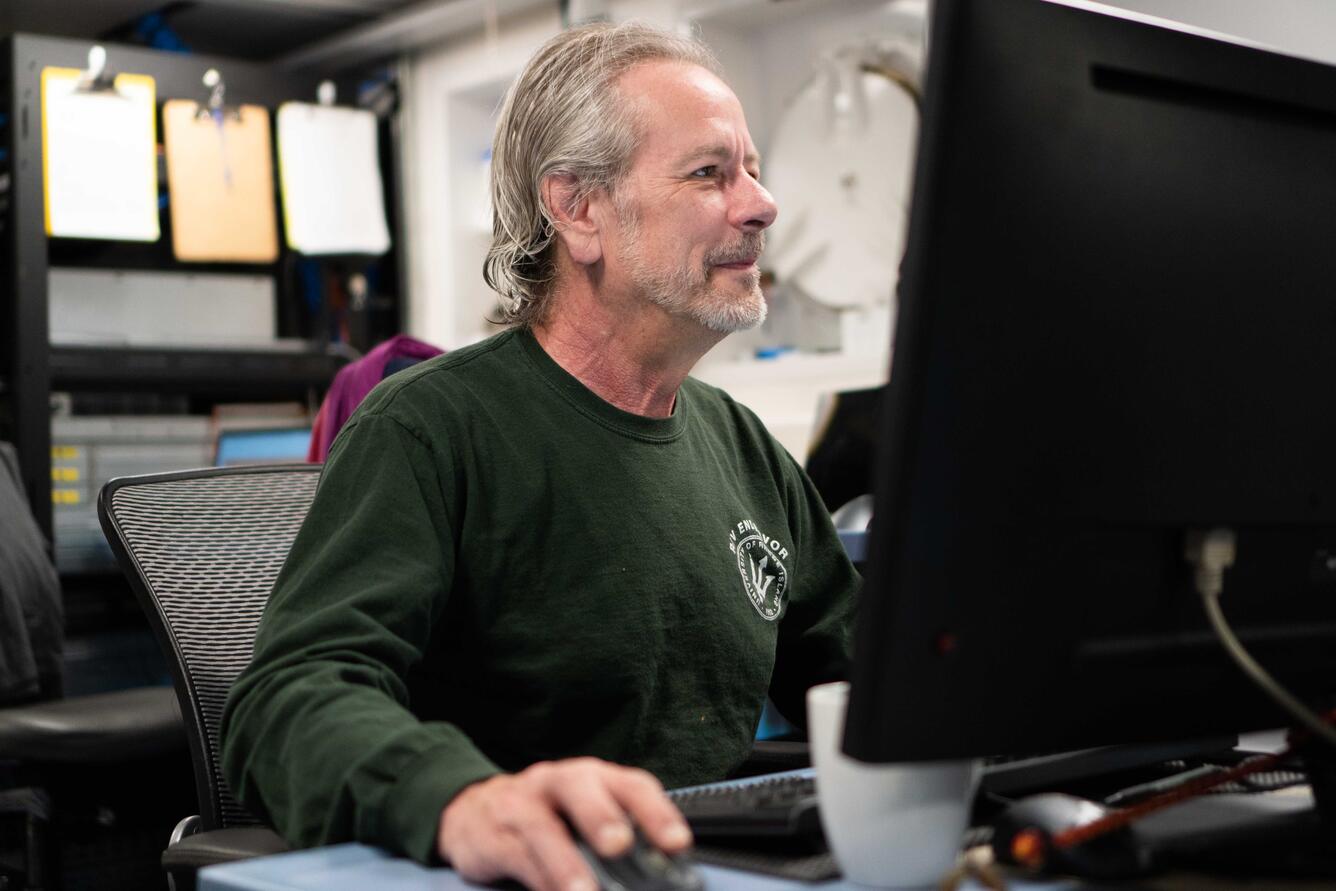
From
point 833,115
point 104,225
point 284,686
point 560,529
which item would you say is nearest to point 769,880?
point 284,686

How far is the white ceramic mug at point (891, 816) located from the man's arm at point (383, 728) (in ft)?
0.22

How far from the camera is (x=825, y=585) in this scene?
1302mm

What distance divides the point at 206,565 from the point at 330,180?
3335 millimetres

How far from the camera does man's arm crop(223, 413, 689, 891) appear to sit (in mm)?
612

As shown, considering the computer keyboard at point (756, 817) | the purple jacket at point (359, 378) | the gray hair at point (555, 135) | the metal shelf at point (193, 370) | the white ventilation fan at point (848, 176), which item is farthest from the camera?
the metal shelf at point (193, 370)

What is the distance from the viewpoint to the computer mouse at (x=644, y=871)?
563mm

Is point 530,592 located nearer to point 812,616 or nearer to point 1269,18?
point 812,616

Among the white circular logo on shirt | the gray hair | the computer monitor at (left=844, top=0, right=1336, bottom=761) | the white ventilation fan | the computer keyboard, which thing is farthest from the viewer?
the white ventilation fan

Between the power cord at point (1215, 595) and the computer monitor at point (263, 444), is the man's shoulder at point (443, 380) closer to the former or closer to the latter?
the power cord at point (1215, 595)

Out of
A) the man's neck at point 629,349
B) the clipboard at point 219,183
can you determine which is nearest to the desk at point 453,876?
the man's neck at point 629,349

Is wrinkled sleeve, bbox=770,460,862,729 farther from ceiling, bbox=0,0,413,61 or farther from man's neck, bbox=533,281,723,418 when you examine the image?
ceiling, bbox=0,0,413,61

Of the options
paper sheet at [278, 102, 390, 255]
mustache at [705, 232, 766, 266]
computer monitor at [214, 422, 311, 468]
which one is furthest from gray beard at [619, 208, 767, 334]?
paper sheet at [278, 102, 390, 255]

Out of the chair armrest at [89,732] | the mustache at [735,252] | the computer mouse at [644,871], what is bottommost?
the chair armrest at [89,732]

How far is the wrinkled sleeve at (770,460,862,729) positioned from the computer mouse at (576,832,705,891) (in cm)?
69
